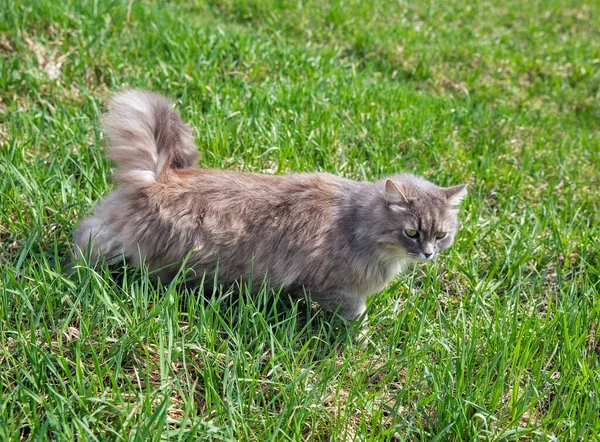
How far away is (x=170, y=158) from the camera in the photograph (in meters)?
3.44

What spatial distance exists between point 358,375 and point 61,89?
3476mm

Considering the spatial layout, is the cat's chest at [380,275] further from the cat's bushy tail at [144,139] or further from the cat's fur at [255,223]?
the cat's bushy tail at [144,139]

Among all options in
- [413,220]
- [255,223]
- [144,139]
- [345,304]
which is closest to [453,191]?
[413,220]

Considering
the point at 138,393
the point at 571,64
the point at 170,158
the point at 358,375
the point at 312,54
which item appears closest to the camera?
the point at 138,393

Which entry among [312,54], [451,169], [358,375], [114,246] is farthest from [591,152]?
[114,246]

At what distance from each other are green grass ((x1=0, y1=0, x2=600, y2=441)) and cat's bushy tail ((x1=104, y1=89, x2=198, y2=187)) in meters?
0.56

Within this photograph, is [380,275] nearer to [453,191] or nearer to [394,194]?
[394,194]

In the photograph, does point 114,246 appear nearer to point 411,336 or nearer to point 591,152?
point 411,336

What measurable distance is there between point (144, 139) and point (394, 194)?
1409 millimetres

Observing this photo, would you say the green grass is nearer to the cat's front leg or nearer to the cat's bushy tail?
the cat's front leg

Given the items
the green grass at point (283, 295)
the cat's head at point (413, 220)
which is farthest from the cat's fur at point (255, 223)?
the green grass at point (283, 295)

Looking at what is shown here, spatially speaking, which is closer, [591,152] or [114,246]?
[114,246]

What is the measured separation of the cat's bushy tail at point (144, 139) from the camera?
3266mm

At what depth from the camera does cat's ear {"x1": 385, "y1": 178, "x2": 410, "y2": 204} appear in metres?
3.22
